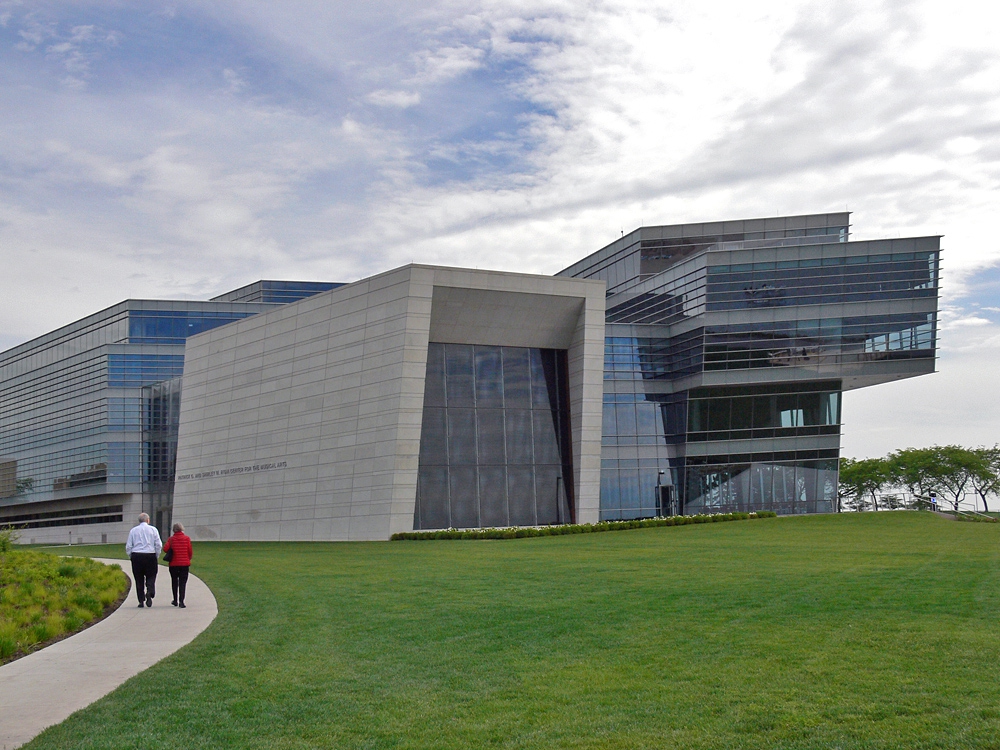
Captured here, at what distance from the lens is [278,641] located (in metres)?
13.5

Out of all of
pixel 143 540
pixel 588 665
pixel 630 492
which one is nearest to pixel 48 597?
pixel 143 540

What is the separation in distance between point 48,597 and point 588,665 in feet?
42.0

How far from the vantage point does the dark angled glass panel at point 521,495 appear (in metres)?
45.9

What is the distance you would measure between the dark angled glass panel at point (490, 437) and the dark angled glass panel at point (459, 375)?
0.94 metres

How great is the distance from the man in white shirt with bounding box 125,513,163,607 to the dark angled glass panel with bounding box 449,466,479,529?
2556 centimetres

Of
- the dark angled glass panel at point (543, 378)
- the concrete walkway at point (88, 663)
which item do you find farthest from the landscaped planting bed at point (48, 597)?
the dark angled glass panel at point (543, 378)

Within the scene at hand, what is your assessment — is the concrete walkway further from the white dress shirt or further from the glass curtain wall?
the glass curtain wall

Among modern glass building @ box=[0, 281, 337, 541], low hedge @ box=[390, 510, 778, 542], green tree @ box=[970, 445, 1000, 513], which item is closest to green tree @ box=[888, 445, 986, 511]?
green tree @ box=[970, 445, 1000, 513]

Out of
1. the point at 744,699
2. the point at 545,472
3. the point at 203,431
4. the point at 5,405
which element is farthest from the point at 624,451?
the point at 5,405

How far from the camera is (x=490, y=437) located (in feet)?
151

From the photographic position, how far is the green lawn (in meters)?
8.33

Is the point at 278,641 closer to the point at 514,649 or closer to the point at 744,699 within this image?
the point at 514,649

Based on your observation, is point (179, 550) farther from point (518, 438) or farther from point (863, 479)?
point (863, 479)

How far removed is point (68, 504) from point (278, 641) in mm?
80758
